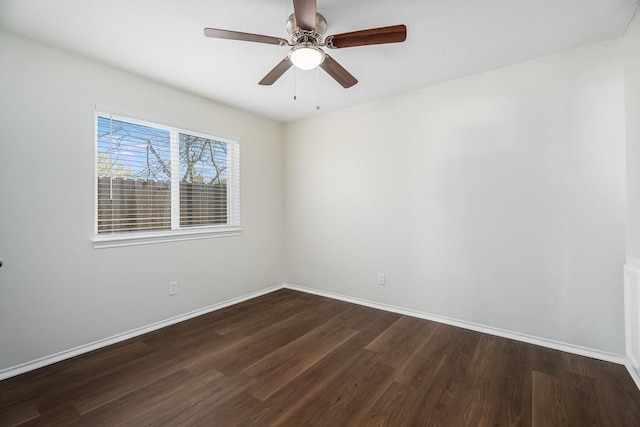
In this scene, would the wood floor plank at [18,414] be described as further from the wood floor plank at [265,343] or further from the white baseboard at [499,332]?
the white baseboard at [499,332]

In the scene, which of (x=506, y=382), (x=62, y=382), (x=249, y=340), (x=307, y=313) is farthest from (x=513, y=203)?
(x=62, y=382)

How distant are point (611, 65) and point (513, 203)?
3.91 ft

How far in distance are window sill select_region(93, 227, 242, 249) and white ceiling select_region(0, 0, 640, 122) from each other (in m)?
1.50

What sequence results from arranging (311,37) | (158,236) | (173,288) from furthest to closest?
(173,288) < (158,236) < (311,37)

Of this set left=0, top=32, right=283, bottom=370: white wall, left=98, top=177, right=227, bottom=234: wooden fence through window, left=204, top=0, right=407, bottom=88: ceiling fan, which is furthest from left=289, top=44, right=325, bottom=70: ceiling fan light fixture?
left=98, top=177, right=227, bottom=234: wooden fence through window

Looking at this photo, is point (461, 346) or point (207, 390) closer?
point (207, 390)

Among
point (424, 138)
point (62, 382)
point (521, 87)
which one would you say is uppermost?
point (521, 87)

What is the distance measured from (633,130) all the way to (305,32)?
2311 millimetres

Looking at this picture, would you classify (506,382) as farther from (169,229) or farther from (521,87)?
(169,229)

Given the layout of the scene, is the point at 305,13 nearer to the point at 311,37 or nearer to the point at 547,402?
the point at 311,37

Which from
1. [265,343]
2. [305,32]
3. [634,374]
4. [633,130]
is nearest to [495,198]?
[633,130]

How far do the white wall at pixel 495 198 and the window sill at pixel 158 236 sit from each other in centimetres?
134

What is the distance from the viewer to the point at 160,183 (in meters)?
2.88

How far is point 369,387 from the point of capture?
6.10 ft
